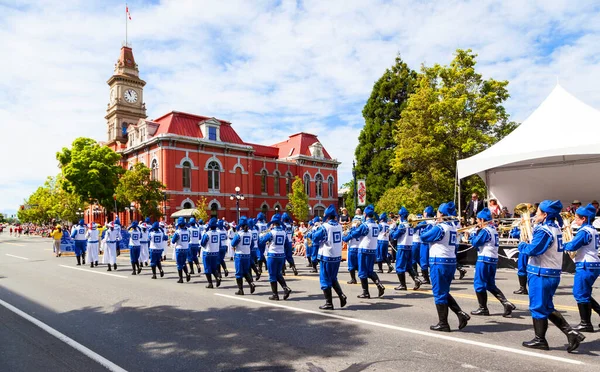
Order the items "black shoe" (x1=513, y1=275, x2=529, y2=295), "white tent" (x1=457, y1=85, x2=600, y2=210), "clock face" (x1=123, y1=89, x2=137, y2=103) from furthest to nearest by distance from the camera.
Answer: "clock face" (x1=123, y1=89, x2=137, y2=103)
"white tent" (x1=457, y1=85, x2=600, y2=210)
"black shoe" (x1=513, y1=275, x2=529, y2=295)

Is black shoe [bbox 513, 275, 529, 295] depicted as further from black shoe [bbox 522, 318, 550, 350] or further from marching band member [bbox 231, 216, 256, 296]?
marching band member [bbox 231, 216, 256, 296]

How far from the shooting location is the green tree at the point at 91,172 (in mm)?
43594

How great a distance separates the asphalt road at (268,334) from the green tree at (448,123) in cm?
1689

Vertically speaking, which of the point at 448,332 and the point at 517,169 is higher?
the point at 517,169

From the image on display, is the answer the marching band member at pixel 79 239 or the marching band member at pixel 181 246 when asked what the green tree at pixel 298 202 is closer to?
the marching band member at pixel 79 239

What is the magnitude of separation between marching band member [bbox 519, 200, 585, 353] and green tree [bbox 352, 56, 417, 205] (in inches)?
1380

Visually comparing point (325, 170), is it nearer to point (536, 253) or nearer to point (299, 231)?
point (299, 231)

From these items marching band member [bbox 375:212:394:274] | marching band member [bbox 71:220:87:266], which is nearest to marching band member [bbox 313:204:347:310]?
marching band member [bbox 375:212:394:274]

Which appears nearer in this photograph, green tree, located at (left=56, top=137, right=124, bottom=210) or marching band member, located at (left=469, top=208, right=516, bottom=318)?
marching band member, located at (left=469, top=208, right=516, bottom=318)

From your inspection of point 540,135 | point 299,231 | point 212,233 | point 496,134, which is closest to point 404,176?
point 496,134

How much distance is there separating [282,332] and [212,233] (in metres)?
5.62

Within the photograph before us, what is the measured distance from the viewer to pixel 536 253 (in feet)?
19.1

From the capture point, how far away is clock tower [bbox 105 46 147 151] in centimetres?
5844

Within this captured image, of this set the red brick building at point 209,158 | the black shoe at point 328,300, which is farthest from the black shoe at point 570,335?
the red brick building at point 209,158
